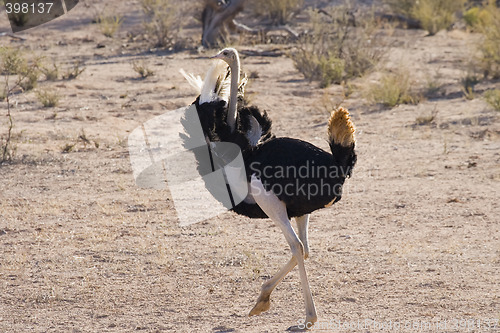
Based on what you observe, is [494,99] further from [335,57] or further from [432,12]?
[432,12]

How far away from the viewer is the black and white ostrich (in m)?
4.20

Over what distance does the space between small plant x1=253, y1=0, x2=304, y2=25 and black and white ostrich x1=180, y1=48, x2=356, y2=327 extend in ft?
41.8

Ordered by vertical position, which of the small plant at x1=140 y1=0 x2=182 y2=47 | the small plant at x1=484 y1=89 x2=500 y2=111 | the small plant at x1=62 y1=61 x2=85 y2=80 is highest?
the small plant at x1=484 y1=89 x2=500 y2=111

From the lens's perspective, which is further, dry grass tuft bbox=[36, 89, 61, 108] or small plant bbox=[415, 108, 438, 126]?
dry grass tuft bbox=[36, 89, 61, 108]

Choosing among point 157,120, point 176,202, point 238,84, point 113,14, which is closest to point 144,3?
point 113,14

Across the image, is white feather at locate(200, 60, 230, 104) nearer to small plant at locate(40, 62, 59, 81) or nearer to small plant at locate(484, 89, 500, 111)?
small plant at locate(484, 89, 500, 111)

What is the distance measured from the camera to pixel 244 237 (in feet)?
19.3

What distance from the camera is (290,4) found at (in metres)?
17.2

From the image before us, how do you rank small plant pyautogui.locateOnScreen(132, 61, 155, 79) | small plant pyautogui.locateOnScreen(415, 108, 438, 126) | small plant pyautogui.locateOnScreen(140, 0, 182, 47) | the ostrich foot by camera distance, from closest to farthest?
the ostrich foot → small plant pyautogui.locateOnScreen(415, 108, 438, 126) → small plant pyautogui.locateOnScreen(132, 61, 155, 79) → small plant pyautogui.locateOnScreen(140, 0, 182, 47)

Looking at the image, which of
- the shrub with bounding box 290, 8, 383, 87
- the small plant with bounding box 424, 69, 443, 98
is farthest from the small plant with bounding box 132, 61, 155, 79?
Result: the small plant with bounding box 424, 69, 443, 98

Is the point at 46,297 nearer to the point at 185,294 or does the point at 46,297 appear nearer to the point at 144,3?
the point at 185,294

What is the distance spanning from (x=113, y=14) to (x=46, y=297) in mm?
14592

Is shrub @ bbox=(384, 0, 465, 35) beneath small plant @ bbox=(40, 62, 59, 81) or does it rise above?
beneath

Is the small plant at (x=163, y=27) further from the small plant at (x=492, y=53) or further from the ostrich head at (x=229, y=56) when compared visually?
the ostrich head at (x=229, y=56)
